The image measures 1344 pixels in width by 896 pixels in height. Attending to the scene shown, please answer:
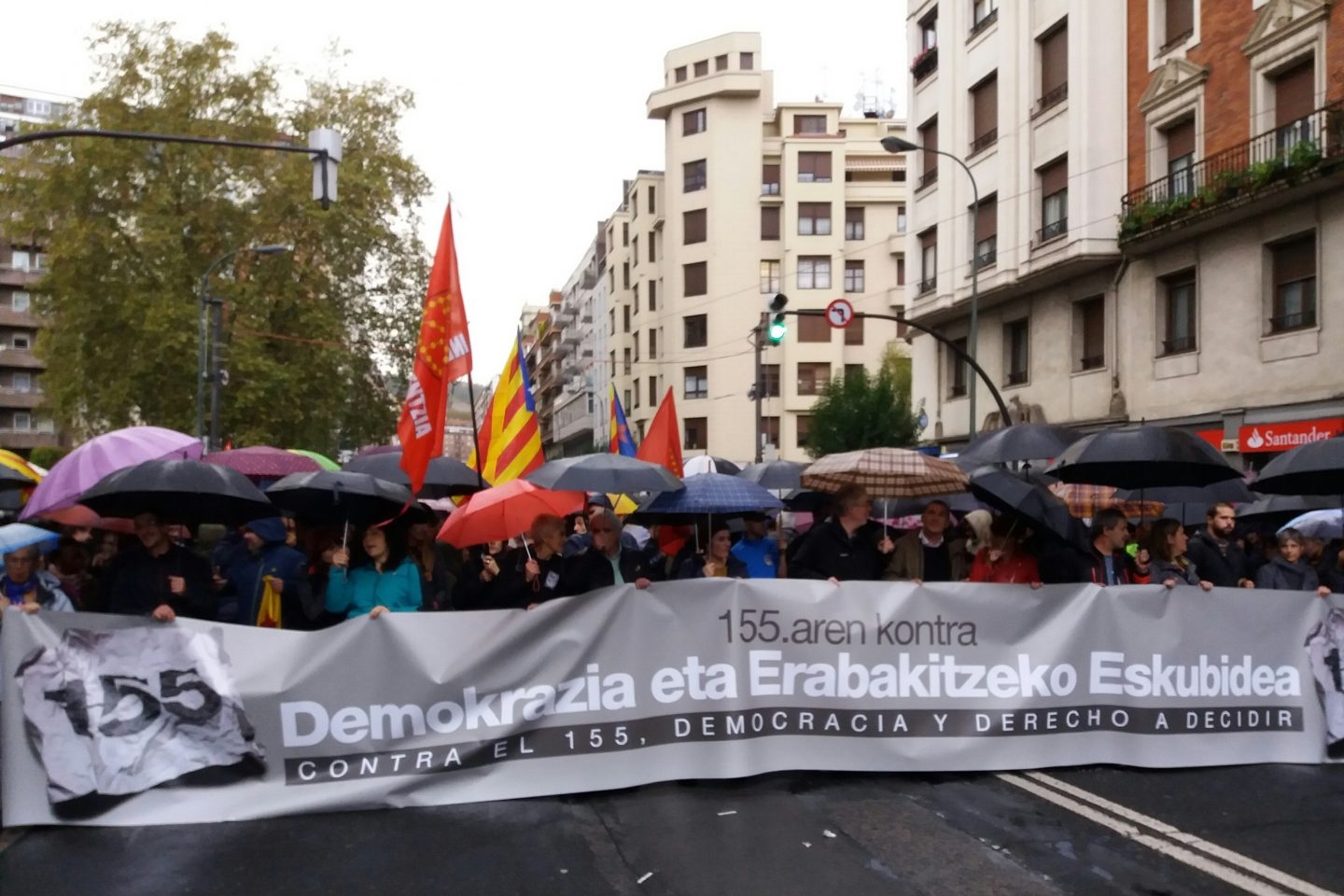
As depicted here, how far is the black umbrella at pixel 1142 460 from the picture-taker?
888 cm

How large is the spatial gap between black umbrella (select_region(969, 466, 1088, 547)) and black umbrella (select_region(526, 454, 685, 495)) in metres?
2.08

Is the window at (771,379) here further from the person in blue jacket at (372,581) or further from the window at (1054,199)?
the person in blue jacket at (372,581)

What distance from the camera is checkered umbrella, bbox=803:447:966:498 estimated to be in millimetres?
8609

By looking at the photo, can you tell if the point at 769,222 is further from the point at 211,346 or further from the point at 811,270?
the point at 211,346

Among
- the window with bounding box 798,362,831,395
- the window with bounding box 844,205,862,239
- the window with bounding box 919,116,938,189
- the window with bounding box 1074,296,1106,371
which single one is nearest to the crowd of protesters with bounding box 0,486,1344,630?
the window with bounding box 1074,296,1106,371

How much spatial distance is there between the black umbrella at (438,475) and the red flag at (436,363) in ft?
7.64

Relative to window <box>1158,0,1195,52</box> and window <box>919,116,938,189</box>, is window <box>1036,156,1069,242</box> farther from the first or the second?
window <box>919,116,938,189</box>

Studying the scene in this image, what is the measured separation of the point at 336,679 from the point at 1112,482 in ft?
20.1

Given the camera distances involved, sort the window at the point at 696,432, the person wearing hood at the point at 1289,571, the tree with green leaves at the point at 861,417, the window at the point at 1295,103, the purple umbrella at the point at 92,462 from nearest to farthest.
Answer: the purple umbrella at the point at 92,462 → the person wearing hood at the point at 1289,571 → the window at the point at 1295,103 → the tree with green leaves at the point at 861,417 → the window at the point at 696,432

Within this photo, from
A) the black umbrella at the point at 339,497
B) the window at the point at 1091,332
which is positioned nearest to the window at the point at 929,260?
the window at the point at 1091,332

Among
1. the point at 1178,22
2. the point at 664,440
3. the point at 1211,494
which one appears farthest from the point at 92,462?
the point at 1178,22

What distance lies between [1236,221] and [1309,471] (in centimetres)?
1444

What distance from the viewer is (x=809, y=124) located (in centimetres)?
6438

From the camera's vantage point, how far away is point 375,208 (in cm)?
3684
